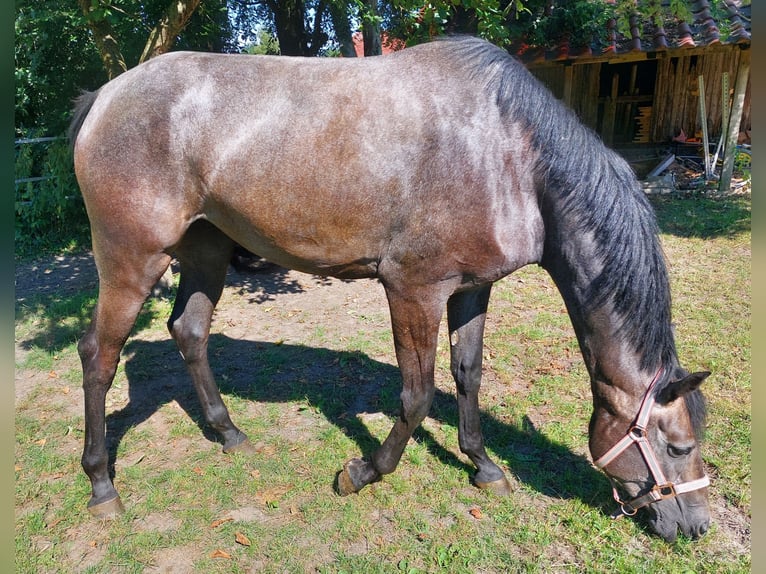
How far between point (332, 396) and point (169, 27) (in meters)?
3.65

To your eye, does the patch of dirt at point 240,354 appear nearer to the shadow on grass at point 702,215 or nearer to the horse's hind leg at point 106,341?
the horse's hind leg at point 106,341

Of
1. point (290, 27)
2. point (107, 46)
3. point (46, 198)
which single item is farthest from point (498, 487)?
point (290, 27)

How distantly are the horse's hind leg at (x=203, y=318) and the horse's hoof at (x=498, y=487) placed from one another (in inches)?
58.9

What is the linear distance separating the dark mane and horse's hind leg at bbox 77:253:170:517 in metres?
1.92

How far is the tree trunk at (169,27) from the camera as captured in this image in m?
4.51

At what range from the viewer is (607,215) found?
85.2 inches

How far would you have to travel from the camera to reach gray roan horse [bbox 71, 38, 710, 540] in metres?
2.20

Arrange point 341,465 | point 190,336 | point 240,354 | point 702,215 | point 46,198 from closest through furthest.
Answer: point 341,465
point 190,336
point 240,354
point 46,198
point 702,215

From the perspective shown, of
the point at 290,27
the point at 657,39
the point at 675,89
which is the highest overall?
the point at 290,27

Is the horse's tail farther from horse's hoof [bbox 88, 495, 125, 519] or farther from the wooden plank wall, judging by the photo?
the wooden plank wall

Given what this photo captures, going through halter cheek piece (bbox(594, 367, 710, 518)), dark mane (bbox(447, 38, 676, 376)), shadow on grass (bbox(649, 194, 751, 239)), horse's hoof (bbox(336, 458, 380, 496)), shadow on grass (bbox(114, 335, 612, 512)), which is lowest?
shadow on grass (bbox(114, 335, 612, 512))

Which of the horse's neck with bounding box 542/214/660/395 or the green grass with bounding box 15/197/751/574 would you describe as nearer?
the horse's neck with bounding box 542/214/660/395

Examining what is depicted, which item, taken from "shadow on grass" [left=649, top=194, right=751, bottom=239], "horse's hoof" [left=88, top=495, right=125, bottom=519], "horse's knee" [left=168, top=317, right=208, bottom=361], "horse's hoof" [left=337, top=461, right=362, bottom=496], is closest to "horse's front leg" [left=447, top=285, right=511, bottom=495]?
"horse's hoof" [left=337, top=461, right=362, bottom=496]

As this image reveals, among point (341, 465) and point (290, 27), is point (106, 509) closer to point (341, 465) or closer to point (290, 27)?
point (341, 465)
